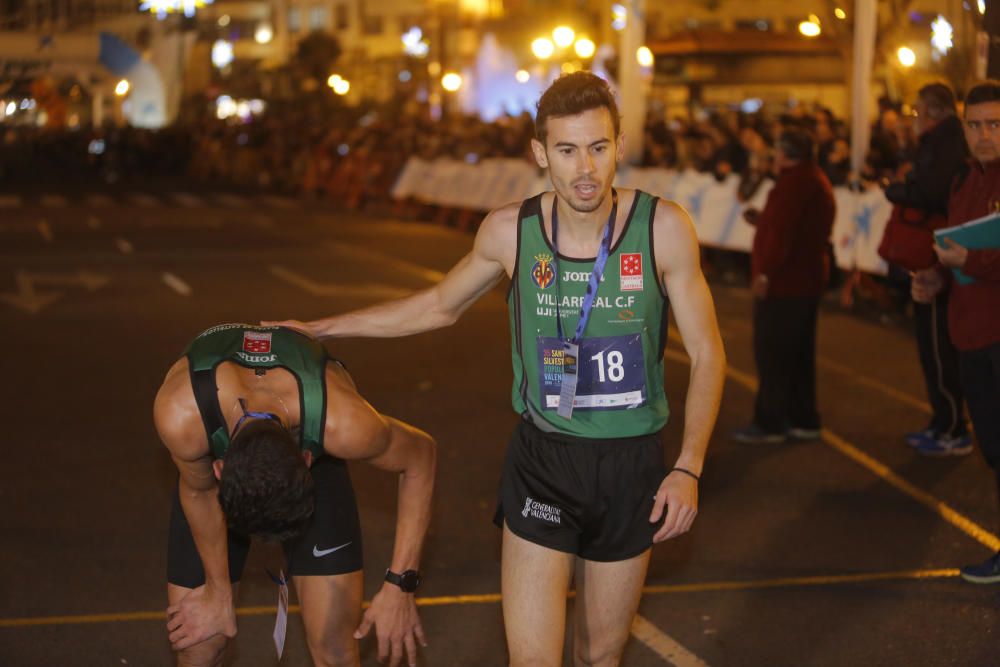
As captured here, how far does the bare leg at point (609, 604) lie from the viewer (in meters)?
4.21

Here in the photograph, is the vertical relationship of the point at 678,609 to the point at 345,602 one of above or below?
below

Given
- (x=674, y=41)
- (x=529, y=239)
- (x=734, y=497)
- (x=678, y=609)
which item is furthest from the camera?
(x=674, y=41)

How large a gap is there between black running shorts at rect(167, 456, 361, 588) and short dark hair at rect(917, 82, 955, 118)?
4.89 m

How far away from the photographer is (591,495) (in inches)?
163

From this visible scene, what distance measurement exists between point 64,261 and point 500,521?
16.5 m

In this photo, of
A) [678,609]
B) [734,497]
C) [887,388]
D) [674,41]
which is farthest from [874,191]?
[674,41]

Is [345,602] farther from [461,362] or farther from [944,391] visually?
[461,362]

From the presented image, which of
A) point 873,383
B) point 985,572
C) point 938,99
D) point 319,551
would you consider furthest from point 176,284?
point 319,551

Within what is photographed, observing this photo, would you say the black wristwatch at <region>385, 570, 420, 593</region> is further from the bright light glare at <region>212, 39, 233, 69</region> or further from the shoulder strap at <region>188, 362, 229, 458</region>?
the bright light glare at <region>212, 39, 233, 69</region>

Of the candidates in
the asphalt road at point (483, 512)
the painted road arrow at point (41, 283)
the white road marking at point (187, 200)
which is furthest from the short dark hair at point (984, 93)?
the white road marking at point (187, 200)

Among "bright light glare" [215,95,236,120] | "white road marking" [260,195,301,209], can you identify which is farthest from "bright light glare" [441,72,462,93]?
"bright light glare" [215,95,236,120]

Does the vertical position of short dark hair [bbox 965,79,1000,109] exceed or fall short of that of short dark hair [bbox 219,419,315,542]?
it exceeds it

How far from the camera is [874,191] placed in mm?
14148

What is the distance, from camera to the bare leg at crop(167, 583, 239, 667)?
4.45 meters
